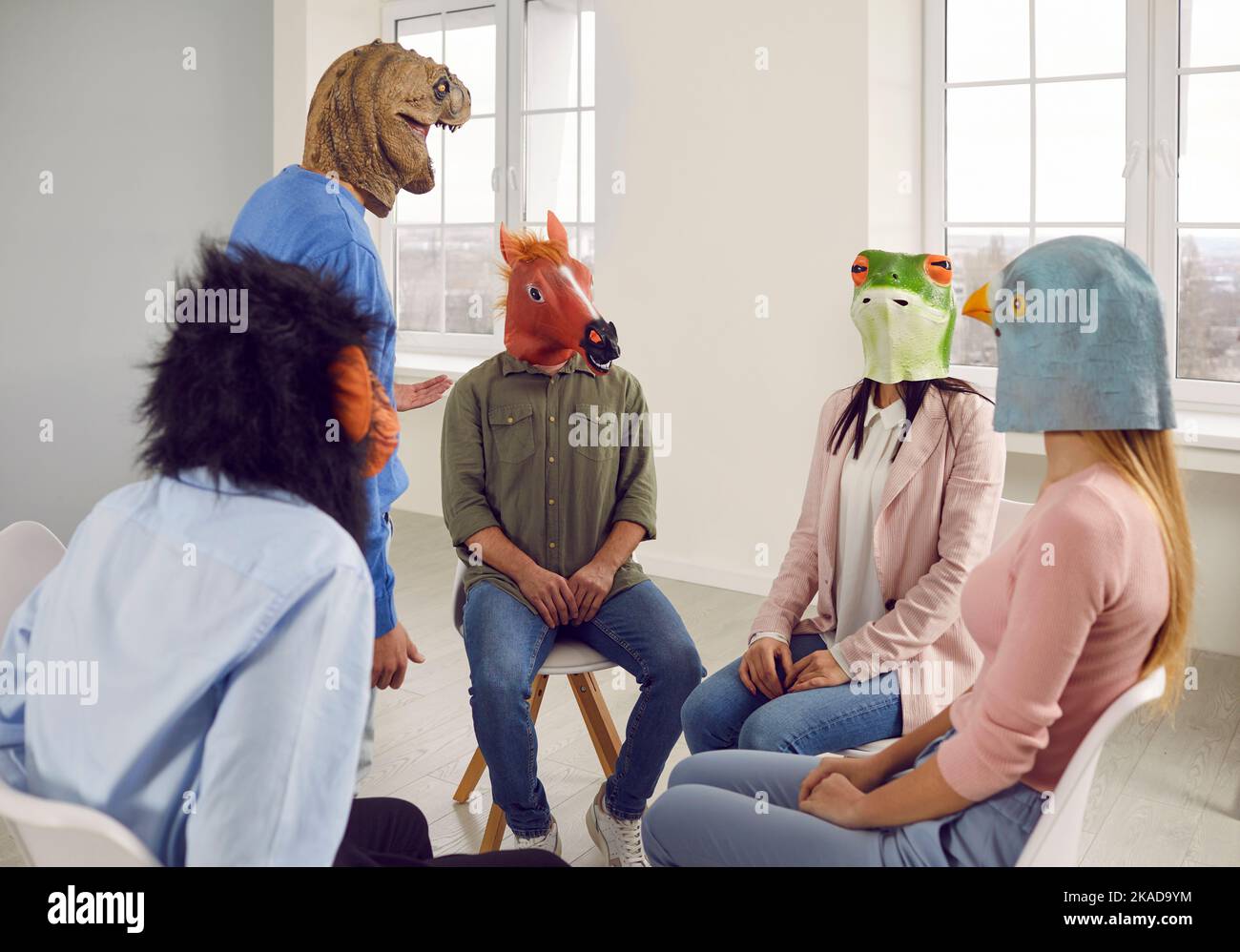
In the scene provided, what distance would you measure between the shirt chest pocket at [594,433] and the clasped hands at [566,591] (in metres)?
0.23

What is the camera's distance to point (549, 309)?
7.14 ft

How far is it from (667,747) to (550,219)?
111 cm

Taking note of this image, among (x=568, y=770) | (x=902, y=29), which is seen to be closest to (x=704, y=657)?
(x=568, y=770)

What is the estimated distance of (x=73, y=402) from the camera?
15.9 ft

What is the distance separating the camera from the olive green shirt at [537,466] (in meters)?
2.26

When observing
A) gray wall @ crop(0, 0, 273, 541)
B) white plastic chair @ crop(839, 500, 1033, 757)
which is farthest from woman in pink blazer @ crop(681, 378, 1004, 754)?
gray wall @ crop(0, 0, 273, 541)

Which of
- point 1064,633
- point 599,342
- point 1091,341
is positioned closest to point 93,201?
point 599,342

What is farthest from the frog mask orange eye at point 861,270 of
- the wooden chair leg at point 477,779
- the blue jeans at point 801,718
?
the wooden chair leg at point 477,779

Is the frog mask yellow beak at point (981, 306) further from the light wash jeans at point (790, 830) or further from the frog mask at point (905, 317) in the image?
the light wash jeans at point (790, 830)

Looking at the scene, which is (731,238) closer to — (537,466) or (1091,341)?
(537,466)

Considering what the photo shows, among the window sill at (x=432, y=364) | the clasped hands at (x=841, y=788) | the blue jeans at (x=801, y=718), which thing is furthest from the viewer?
the window sill at (x=432, y=364)

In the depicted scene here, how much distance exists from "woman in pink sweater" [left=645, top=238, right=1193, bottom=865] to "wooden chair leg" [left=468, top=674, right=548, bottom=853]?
818 millimetres

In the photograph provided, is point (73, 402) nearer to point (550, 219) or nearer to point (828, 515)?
point (550, 219)

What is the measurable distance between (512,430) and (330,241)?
0.66 meters
